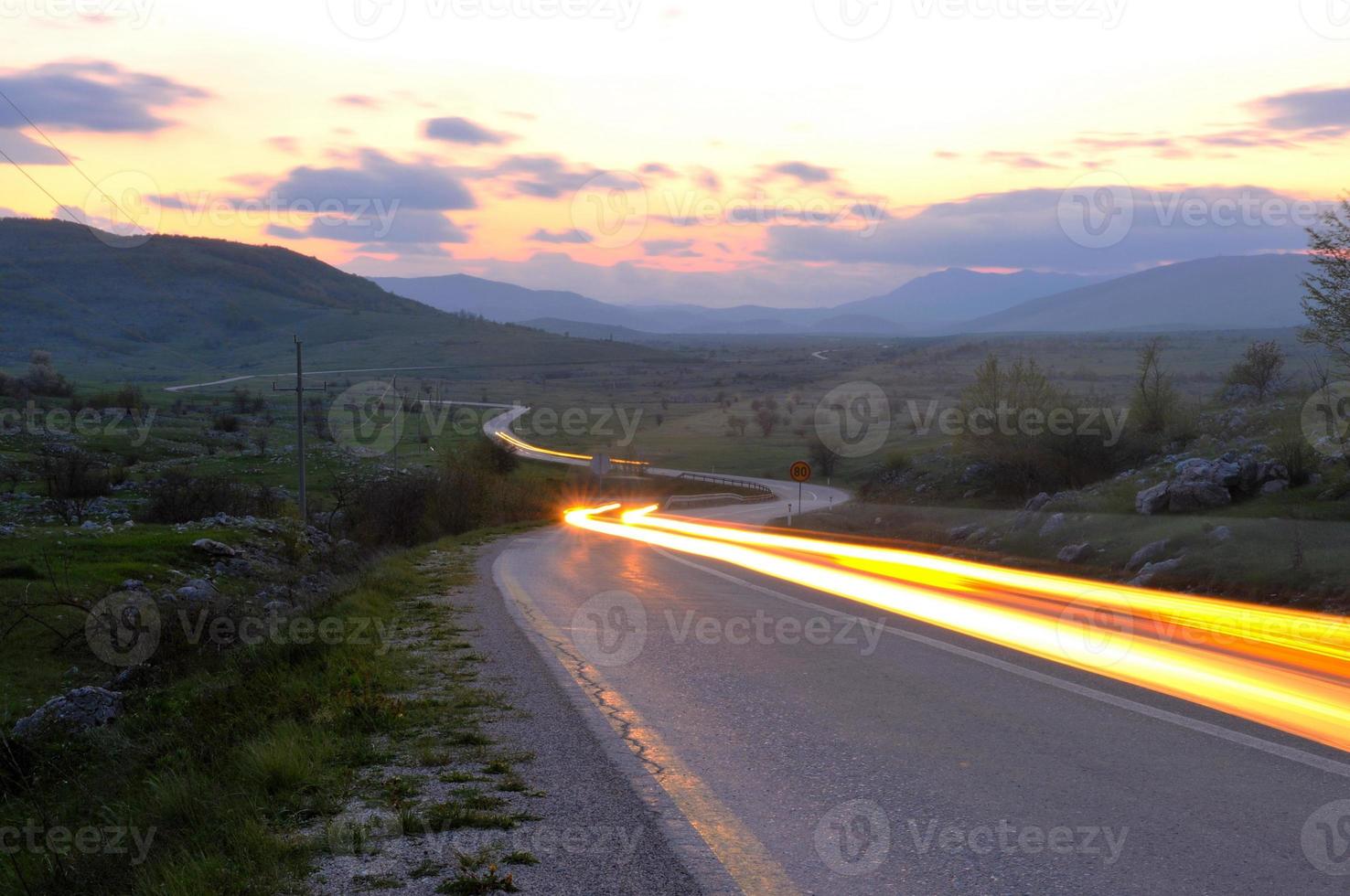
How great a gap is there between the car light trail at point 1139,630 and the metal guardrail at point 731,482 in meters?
47.5

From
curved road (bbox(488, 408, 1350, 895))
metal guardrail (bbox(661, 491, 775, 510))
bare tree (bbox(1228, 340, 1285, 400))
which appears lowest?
metal guardrail (bbox(661, 491, 775, 510))

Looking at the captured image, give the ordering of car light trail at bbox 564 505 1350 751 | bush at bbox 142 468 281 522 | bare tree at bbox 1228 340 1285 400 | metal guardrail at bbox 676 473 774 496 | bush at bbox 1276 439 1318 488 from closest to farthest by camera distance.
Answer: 1. car light trail at bbox 564 505 1350 751
2. bush at bbox 1276 439 1318 488
3. bush at bbox 142 468 281 522
4. bare tree at bbox 1228 340 1285 400
5. metal guardrail at bbox 676 473 774 496

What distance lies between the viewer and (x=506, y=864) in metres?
5.00

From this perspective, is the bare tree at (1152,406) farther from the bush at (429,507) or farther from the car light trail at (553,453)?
the car light trail at (553,453)

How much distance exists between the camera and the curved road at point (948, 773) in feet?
16.0

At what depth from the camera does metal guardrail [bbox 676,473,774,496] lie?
69.9 meters

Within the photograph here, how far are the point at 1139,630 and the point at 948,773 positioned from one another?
253 inches

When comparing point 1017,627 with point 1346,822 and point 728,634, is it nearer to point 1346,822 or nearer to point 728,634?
point 728,634

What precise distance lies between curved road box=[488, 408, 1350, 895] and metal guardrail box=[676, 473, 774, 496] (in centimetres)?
5835

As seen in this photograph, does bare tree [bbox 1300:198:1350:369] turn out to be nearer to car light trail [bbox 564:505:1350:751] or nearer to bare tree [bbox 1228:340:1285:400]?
car light trail [bbox 564:505:1350:751]

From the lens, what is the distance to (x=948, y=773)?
251 inches

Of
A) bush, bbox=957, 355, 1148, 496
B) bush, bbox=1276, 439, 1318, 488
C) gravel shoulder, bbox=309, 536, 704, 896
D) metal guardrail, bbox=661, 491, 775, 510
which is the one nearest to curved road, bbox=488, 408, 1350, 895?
gravel shoulder, bbox=309, 536, 704, 896

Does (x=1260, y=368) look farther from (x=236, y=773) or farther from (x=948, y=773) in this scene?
(x=236, y=773)

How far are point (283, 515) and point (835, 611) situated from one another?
105 ft
